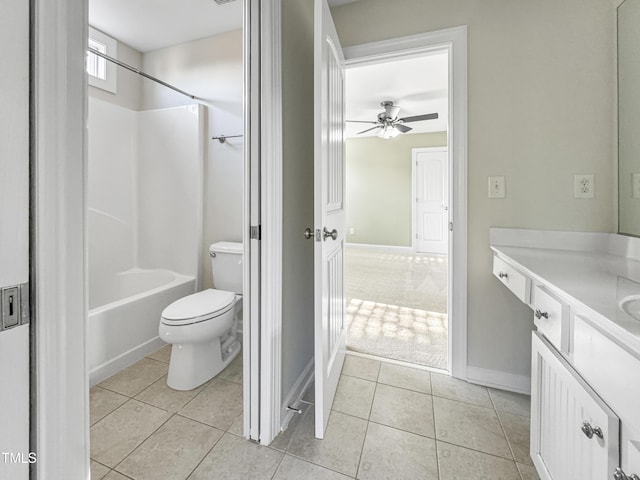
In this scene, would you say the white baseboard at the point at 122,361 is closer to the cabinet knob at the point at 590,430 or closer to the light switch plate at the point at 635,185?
the cabinet knob at the point at 590,430

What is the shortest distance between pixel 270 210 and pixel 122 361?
1510 millimetres

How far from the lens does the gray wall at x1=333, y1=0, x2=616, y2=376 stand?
4.71 feet

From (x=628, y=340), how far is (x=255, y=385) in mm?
1216

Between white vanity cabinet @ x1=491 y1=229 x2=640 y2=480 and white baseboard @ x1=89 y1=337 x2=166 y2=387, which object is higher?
white vanity cabinet @ x1=491 y1=229 x2=640 y2=480

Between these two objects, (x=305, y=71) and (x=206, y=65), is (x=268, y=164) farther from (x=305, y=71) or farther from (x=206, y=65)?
(x=206, y=65)

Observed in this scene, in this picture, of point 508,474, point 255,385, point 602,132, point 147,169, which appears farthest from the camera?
point 147,169

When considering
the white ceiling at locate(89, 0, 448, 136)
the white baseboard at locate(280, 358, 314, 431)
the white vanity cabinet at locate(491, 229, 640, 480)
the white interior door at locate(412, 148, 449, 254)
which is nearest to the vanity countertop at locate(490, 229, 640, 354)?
the white vanity cabinet at locate(491, 229, 640, 480)

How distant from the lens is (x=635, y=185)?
1.29 m

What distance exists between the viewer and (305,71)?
1.61 meters

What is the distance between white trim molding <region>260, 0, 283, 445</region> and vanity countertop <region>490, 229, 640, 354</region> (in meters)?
0.99

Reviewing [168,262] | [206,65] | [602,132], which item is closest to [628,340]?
[602,132]

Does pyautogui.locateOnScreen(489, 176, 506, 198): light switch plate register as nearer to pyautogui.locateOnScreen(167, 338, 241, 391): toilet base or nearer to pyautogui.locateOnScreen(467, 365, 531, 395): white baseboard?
pyautogui.locateOnScreen(467, 365, 531, 395): white baseboard

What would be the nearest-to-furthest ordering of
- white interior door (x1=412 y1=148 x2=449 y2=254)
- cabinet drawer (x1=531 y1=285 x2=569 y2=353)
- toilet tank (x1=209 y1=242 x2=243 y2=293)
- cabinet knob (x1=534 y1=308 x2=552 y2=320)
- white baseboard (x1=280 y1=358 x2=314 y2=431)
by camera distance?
1. cabinet drawer (x1=531 y1=285 x2=569 y2=353)
2. cabinet knob (x1=534 y1=308 x2=552 y2=320)
3. white baseboard (x1=280 y1=358 x2=314 y2=431)
4. toilet tank (x1=209 y1=242 x2=243 y2=293)
5. white interior door (x1=412 y1=148 x2=449 y2=254)

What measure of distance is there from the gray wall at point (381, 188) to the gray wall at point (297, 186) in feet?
14.8
